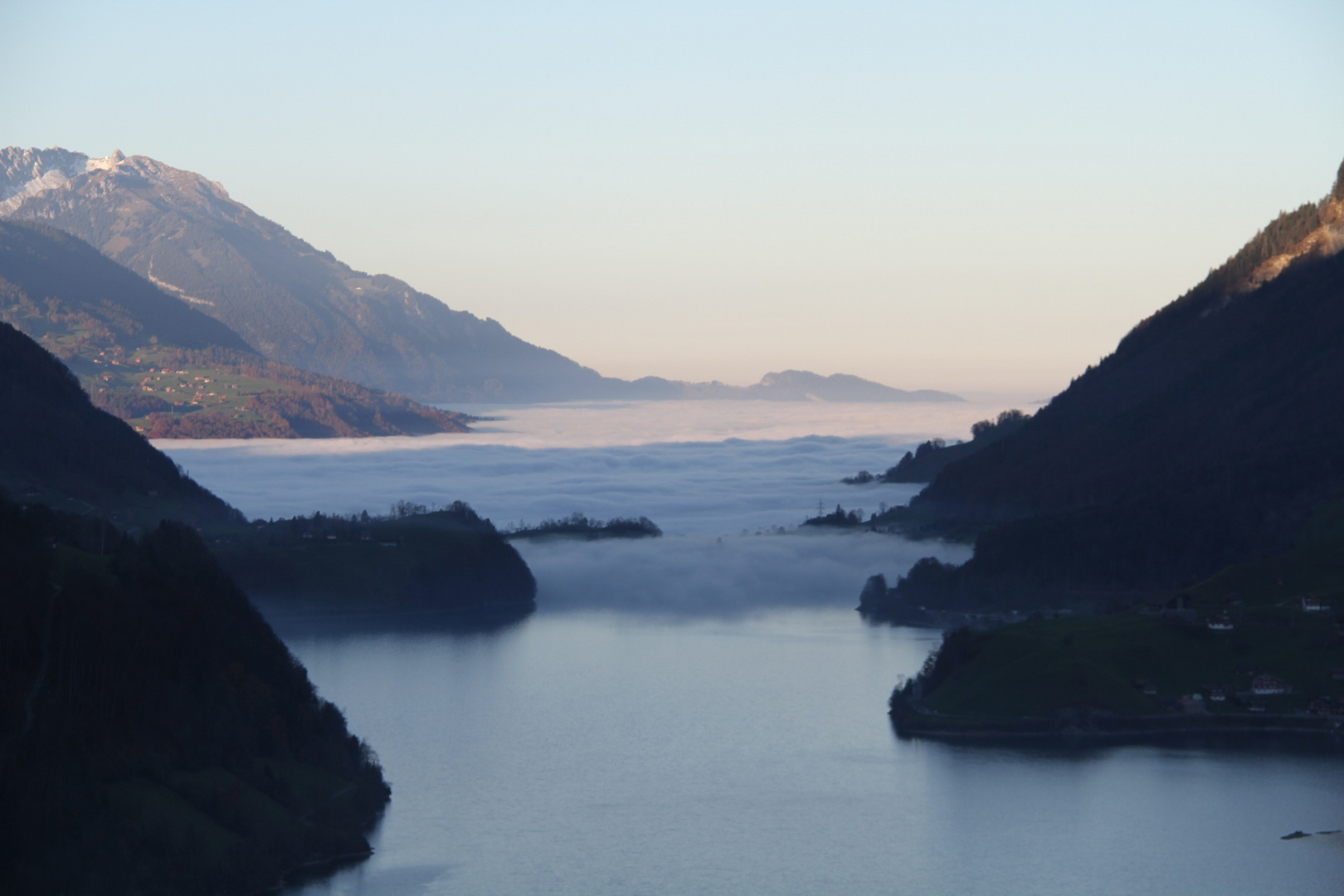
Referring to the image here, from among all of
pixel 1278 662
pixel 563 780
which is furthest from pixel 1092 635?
pixel 563 780

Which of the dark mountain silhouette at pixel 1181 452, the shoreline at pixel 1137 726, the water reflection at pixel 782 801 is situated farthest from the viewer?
the dark mountain silhouette at pixel 1181 452

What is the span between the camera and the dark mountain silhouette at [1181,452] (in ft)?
369

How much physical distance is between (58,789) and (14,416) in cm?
9159

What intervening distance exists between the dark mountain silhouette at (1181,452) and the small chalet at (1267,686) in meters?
34.7

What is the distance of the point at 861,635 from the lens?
110750 millimetres

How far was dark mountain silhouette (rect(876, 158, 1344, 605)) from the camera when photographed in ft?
369

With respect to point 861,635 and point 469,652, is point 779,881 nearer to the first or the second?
point 469,652

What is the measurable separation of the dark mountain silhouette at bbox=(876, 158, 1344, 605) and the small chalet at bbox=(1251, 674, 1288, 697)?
34.7 meters

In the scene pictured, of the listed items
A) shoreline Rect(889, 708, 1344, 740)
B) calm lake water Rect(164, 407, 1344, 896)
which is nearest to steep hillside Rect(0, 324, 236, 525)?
calm lake water Rect(164, 407, 1344, 896)

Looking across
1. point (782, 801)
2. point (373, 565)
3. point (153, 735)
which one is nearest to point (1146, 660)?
point (782, 801)

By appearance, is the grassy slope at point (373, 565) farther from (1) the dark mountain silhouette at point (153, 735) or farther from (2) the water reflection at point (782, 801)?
(1) the dark mountain silhouette at point (153, 735)

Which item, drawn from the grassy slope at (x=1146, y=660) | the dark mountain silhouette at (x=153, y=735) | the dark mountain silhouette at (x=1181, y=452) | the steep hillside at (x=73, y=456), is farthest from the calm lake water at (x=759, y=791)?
the steep hillside at (x=73, y=456)

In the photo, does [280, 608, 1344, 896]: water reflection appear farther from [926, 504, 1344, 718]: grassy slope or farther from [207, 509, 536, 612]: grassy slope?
[207, 509, 536, 612]: grassy slope

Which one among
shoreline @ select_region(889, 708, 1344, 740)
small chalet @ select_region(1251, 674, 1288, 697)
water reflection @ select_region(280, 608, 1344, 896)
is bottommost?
water reflection @ select_region(280, 608, 1344, 896)
